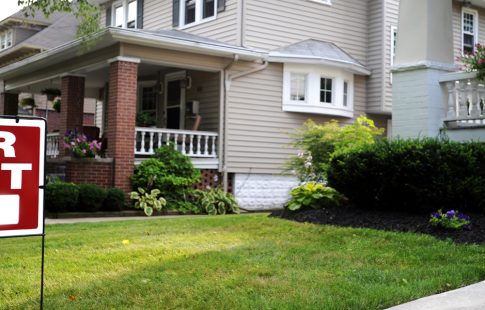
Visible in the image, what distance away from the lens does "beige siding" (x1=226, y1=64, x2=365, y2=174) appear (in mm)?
15891

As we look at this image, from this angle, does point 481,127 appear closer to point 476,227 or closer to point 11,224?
point 476,227

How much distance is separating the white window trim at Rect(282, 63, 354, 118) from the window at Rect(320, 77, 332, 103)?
4.3 inches

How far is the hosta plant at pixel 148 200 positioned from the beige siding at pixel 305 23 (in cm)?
541

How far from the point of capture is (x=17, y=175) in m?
4.07

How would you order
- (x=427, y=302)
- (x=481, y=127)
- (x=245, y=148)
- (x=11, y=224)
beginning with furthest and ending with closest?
(x=245, y=148) < (x=481, y=127) < (x=427, y=302) < (x=11, y=224)

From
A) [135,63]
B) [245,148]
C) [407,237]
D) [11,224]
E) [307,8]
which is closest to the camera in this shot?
[11,224]

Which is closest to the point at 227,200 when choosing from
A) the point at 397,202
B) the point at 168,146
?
the point at 168,146

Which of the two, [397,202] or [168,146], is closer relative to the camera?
[397,202]

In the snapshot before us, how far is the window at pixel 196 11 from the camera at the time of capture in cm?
1753

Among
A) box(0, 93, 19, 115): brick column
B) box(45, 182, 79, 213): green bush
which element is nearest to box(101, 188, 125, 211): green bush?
box(45, 182, 79, 213): green bush

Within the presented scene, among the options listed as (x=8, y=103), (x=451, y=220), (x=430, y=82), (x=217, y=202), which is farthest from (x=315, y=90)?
(x=8, y=103)

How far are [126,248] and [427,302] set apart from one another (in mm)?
3758

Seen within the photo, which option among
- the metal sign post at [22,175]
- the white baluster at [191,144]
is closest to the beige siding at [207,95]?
the white baluster at [191,144]

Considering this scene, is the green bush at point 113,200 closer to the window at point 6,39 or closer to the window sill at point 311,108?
the window sill at point 311,108
